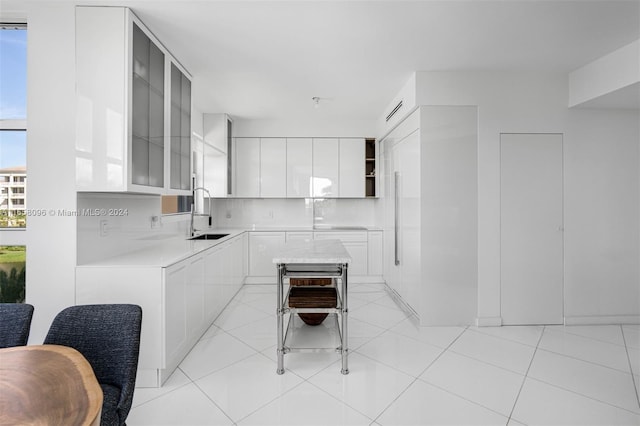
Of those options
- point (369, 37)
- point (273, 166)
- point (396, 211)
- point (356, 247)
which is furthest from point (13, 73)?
point (356, 247)

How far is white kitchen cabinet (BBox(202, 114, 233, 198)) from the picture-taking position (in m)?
4.59

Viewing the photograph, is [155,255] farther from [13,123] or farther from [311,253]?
[13,123]

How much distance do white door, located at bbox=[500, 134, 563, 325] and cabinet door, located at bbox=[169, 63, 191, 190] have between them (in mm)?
3327

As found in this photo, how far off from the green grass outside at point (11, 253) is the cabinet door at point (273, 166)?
10.3ft

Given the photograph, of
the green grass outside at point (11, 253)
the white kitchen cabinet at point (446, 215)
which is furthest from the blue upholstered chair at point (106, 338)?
the white kitchen cabinet at point (446, 215)

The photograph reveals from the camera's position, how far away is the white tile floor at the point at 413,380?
182 cm

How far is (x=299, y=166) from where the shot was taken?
501 cm

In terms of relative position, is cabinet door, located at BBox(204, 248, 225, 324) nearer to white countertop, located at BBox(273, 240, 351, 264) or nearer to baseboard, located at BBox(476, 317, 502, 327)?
white countertop, located at BBox(273, 240, 351, 264)

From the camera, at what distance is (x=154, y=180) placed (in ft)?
7.98

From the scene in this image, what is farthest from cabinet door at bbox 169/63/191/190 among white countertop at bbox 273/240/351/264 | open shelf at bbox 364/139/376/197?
open shelf at bbox 364/139/376/197

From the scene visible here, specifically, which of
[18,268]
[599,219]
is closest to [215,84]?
[18,268]

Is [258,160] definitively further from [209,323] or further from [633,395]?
[633,395]

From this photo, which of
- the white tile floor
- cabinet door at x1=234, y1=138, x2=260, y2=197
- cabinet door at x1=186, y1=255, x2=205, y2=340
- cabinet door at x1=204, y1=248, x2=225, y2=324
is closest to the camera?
the white tile floor

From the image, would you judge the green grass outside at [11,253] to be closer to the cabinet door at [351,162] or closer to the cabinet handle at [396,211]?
the cabinet handle at [396,211]
